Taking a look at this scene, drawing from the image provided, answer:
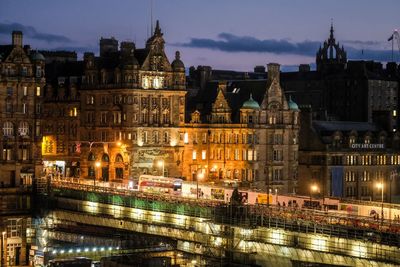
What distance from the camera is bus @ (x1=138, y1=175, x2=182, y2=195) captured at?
15425 centimetres

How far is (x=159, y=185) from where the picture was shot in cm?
15662

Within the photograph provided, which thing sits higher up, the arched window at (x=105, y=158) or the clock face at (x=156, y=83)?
the clock face at (x=156, y=83)

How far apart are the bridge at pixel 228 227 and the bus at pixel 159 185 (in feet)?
27.1

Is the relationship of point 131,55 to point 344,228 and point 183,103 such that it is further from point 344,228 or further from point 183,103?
point 344,228

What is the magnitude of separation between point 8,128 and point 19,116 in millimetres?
2455

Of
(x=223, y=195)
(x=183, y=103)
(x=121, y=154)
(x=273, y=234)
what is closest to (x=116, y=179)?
(x=121, y=154)

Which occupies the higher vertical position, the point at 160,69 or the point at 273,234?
the point at 160,69

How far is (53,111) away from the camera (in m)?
Result: 191

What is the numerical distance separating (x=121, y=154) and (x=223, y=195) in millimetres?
29719

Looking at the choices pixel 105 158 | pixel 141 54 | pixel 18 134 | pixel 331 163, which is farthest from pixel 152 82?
pixel 331 163

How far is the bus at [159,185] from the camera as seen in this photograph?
154 meters

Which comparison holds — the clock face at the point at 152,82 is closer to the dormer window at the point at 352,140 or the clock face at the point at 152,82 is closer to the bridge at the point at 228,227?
the bridge at the point at 228,227

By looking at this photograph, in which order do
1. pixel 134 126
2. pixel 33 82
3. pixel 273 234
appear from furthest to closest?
1. pixel 134 126
2. pixel 33 82
3. pixel 273 234

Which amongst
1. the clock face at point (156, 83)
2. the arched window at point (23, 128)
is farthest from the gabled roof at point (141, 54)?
the arched window at point (23, 128)
